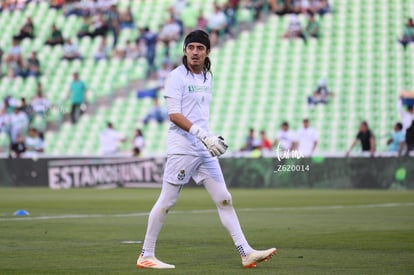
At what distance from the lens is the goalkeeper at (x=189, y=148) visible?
10.4 m

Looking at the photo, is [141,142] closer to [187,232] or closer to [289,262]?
[187,232]

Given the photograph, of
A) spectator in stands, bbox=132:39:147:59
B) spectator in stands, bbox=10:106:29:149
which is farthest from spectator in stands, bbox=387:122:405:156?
spectator in stands, bbox=132:39:147:59

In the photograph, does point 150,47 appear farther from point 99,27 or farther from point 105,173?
point 105,173

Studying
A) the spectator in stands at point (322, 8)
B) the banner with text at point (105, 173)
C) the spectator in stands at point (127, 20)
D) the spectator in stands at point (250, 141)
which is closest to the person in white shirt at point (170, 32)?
the spectator in stands at point (127, 20)

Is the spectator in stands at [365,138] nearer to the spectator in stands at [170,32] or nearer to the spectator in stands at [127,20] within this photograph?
the spectator in stands at [170,32]

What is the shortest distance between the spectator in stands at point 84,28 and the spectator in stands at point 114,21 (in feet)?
3.29

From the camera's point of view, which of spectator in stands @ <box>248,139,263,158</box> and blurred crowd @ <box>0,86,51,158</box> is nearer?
spectator in stands @ <box>248,139,263,158</box>

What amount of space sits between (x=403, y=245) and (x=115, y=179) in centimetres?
2008

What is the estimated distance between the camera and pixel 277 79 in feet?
124

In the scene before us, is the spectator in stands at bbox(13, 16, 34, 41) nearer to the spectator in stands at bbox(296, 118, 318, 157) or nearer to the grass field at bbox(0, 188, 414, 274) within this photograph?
the spectator in stands at bbox(296, 118, 318, 157)

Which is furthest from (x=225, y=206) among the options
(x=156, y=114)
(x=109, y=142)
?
(x=156, y=114)

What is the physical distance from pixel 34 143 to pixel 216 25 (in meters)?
8.88

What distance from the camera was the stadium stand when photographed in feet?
116

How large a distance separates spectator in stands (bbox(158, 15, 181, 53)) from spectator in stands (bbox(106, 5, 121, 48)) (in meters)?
2.09
